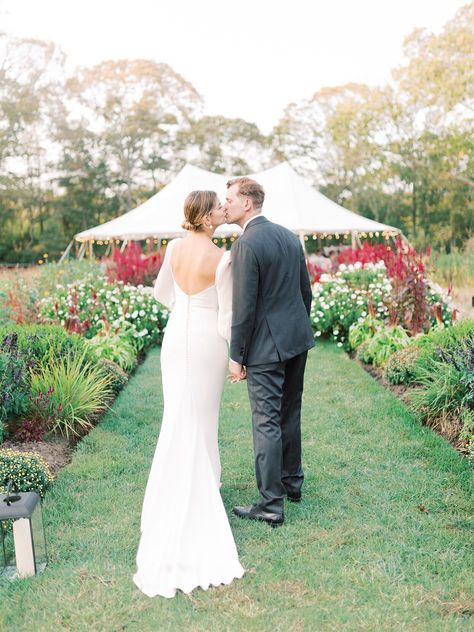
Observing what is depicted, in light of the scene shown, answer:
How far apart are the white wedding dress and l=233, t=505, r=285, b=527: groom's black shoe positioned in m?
0.28

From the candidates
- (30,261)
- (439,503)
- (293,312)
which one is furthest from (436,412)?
(30,261)

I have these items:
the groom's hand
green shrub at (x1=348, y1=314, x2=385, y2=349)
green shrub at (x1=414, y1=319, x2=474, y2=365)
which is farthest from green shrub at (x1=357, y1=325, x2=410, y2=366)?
the groom's hand

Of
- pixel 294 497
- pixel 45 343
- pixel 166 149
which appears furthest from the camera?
pixel 166 149

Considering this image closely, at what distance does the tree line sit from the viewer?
105 ft

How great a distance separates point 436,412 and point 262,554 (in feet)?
9.10

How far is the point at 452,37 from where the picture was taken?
27.1 metres

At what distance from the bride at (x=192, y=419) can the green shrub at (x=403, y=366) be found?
11.6 ft

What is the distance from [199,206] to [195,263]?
317mm

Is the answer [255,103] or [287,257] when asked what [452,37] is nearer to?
[255,103]

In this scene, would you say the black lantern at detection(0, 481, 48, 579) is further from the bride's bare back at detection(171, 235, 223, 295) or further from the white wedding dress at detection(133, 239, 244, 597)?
the bride's bare back at detection(171, 235, 223, 295)

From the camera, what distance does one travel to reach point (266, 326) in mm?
3811

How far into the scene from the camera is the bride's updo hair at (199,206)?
367 centimetres

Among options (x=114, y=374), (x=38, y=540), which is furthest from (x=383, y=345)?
(x=38, y=540)

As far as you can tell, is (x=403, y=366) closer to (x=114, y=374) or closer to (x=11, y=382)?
(x=114, y=374)
